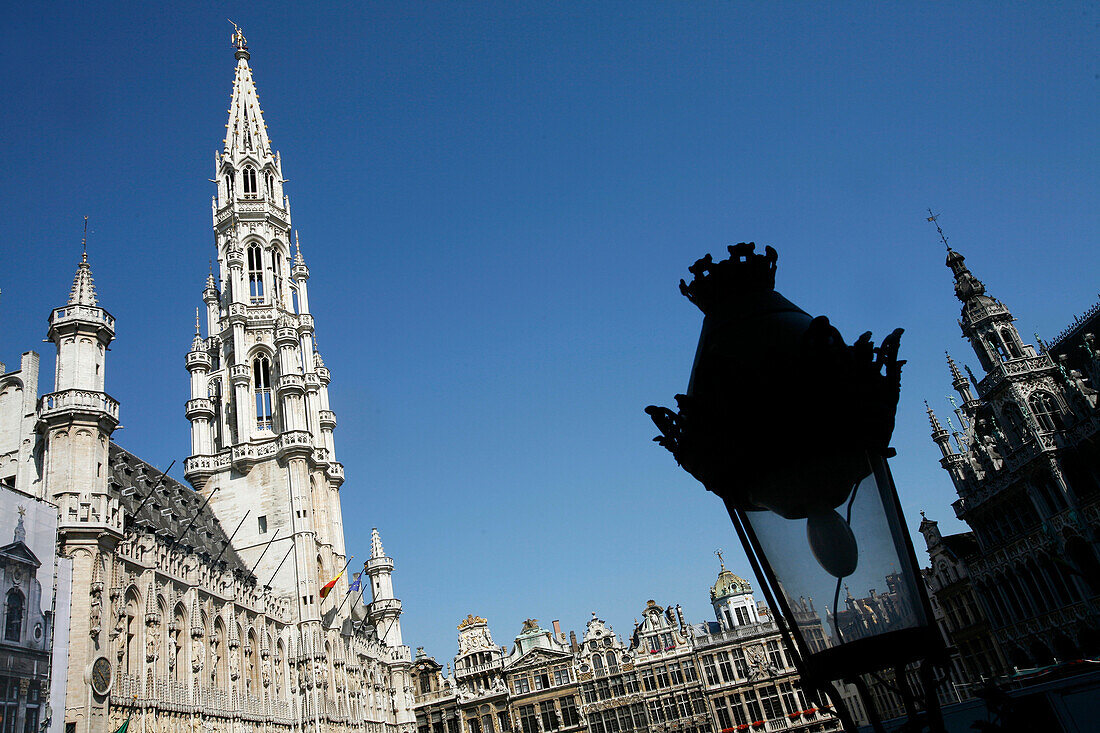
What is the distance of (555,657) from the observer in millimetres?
61500

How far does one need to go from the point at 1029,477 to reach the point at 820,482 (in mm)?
47482

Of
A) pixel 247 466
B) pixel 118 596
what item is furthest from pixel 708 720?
pixel 118 596

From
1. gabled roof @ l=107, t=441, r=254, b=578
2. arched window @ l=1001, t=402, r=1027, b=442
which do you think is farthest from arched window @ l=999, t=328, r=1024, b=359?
gabled roof @ l=107, t=441, r=254, b=578

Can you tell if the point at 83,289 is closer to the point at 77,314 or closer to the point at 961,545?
the point at 77,314

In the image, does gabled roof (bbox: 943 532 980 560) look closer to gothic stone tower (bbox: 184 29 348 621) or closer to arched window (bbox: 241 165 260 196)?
gothic stone tower (bbox: 184 29 348 621)

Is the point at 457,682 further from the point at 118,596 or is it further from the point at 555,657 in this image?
the point at 118,596

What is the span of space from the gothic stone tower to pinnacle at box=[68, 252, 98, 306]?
57.3 feet

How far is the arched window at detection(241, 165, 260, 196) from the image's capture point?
58.5m

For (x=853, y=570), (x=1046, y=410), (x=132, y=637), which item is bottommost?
(x=853, y=570)

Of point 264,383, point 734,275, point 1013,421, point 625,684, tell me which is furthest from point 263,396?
point 734,275

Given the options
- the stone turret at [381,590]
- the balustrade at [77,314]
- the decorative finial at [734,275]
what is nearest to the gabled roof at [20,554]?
the balustrade at [77,314]

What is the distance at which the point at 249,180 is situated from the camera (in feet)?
193

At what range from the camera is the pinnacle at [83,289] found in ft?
92.5

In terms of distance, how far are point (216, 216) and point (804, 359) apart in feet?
198
